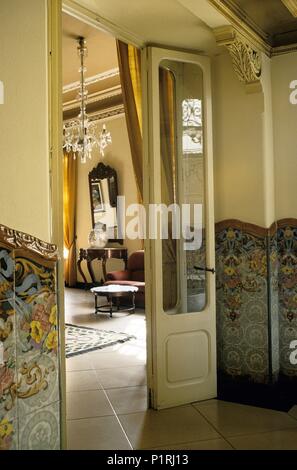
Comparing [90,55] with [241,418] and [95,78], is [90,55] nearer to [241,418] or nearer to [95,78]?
[95,78]

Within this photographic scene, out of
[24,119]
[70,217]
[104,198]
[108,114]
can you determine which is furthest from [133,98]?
[70,217]

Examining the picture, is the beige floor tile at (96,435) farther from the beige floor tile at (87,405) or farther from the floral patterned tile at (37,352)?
the floral patterned tile at (37,352)

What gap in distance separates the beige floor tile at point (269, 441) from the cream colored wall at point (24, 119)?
1.57 meters

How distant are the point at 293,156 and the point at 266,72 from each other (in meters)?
0.67

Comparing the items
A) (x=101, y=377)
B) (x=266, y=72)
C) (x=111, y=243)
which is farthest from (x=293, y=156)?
(x=111, y=243)

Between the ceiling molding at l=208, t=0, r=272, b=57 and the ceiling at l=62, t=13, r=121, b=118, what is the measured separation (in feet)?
6.38

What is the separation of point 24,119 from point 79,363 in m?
2.81

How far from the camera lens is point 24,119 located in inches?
66.9

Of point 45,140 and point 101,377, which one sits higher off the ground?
point 45,140

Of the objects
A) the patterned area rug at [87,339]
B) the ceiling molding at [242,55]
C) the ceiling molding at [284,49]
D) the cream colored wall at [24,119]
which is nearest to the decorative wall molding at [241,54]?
the ceiling molding at [242,55]

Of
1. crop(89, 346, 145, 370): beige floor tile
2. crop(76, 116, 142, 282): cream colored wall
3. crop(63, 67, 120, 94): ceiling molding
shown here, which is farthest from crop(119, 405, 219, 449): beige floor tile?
crop(63, 67, 120, 94): ceiling molding

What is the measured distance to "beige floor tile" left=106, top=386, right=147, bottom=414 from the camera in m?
2.93

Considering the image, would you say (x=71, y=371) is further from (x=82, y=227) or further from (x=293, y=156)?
(x=82, y=227)

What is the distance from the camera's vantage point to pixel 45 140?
1.78 m
